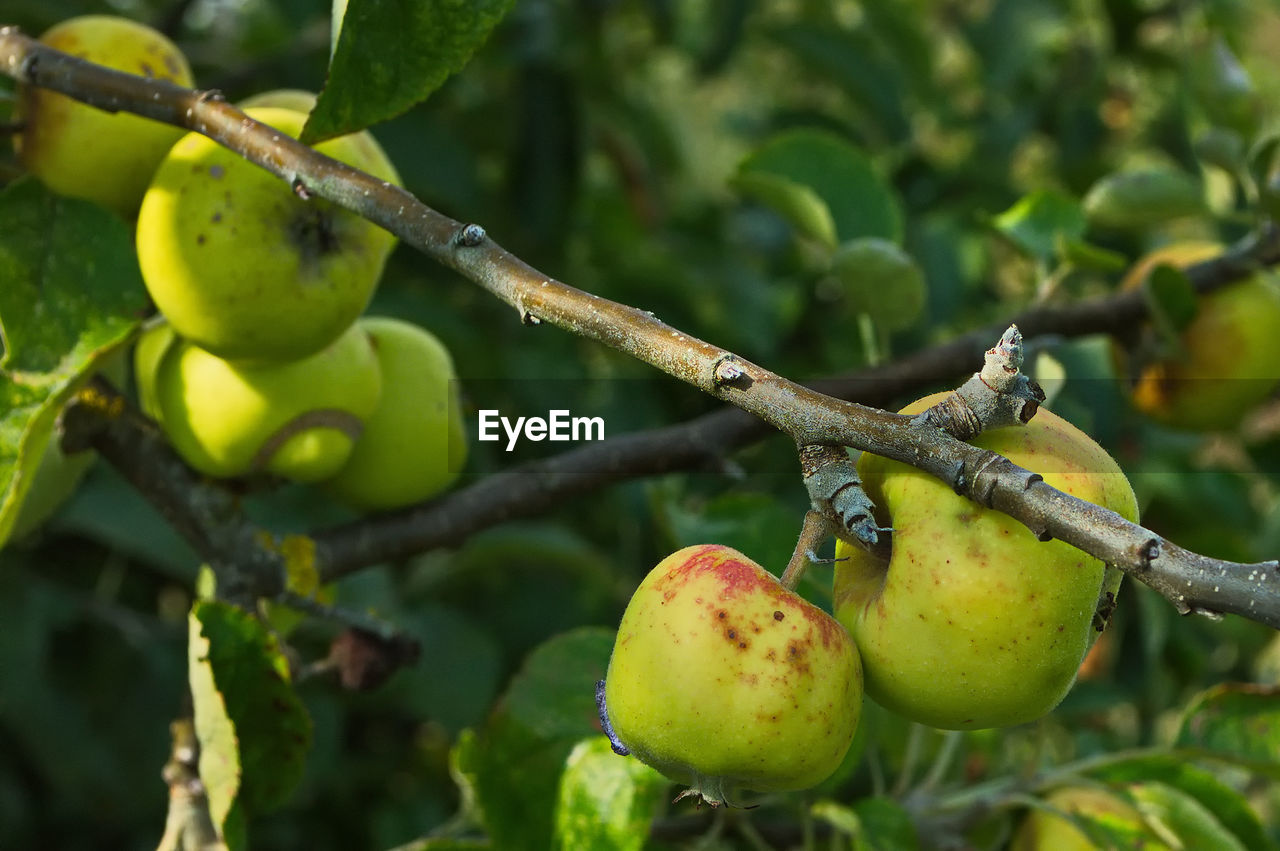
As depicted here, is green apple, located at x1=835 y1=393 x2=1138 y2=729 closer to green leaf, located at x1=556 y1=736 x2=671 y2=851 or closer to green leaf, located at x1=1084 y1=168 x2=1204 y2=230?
green leaf, located at x1=556 y1=736 x2=671 y2=851

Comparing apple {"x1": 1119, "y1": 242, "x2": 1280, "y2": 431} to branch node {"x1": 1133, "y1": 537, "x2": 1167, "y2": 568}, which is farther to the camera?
apple {"x1": 1119, "y1": 242, "x2": 1280, "y2": 431}

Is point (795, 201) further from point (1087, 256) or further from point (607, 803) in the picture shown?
point (607, 803)

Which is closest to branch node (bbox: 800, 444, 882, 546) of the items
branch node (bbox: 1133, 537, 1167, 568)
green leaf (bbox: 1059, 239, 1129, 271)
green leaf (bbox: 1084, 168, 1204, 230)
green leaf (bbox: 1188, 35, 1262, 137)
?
branch node (bbox: 1133, 537, 1167, 568)

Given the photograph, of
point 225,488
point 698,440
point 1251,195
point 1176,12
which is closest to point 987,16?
point 1176,12

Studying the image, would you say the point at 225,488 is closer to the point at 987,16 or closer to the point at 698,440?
the point at 698,440

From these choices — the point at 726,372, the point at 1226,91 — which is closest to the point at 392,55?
the point at 726,372
